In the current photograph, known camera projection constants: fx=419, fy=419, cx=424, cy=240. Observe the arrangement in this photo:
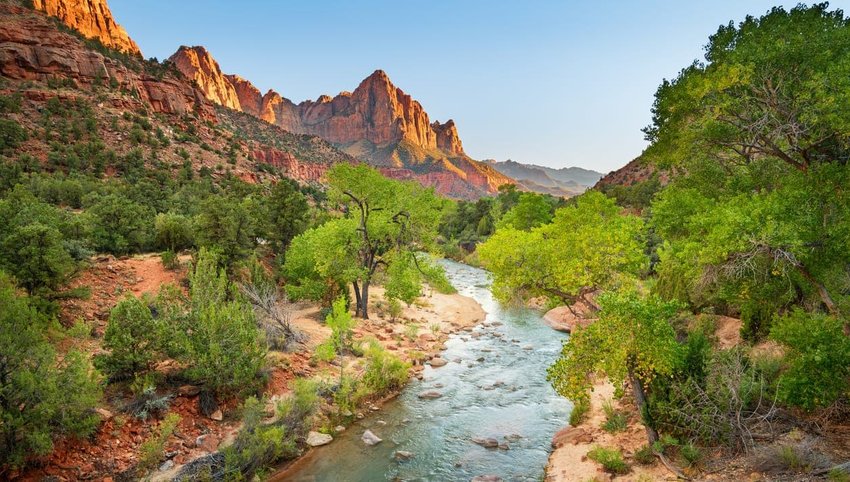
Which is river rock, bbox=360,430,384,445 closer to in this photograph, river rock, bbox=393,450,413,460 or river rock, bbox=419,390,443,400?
river rock, bbox=393,450,413,460

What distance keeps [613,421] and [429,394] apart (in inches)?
266

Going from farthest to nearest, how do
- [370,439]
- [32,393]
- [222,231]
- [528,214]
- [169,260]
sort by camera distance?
[528,214], [222,231], [169,260], [370,439], [32,393]

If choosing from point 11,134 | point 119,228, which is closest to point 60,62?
point 11,134

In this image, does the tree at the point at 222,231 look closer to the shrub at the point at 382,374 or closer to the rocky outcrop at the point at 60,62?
the shrub at the point at 382,374

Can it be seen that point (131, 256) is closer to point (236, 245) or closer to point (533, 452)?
point (236, 245)

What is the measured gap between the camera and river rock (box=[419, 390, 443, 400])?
1628cm

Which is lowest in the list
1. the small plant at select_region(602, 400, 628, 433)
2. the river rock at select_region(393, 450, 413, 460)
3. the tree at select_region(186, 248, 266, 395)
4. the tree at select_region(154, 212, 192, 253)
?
the river rock at select_region(393, 450, 413, 460)

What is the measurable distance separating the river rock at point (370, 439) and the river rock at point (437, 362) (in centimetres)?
701

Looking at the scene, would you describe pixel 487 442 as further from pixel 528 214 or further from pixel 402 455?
pixel 528 214

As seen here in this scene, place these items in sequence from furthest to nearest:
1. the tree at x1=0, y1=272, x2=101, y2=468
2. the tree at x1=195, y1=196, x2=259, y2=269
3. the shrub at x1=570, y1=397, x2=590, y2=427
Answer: the tree at x1=195, y1=196, x2=259, y2=269 → the shrub at x1=570, y1=397, x2=590, y2=427 → the tree at x1=0, y1=272, x2=101, y2=468

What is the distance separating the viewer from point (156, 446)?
9.83 m

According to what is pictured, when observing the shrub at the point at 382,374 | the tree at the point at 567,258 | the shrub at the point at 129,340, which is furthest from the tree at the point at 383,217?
the shrub at the point at 129,340

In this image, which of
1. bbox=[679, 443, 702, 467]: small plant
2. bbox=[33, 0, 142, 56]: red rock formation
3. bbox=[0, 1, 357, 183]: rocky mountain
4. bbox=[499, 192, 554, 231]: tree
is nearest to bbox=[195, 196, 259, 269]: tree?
bbox=[679, 443, 702, 467]: small plant

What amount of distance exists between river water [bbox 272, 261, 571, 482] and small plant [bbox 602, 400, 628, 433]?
175 centimetres
